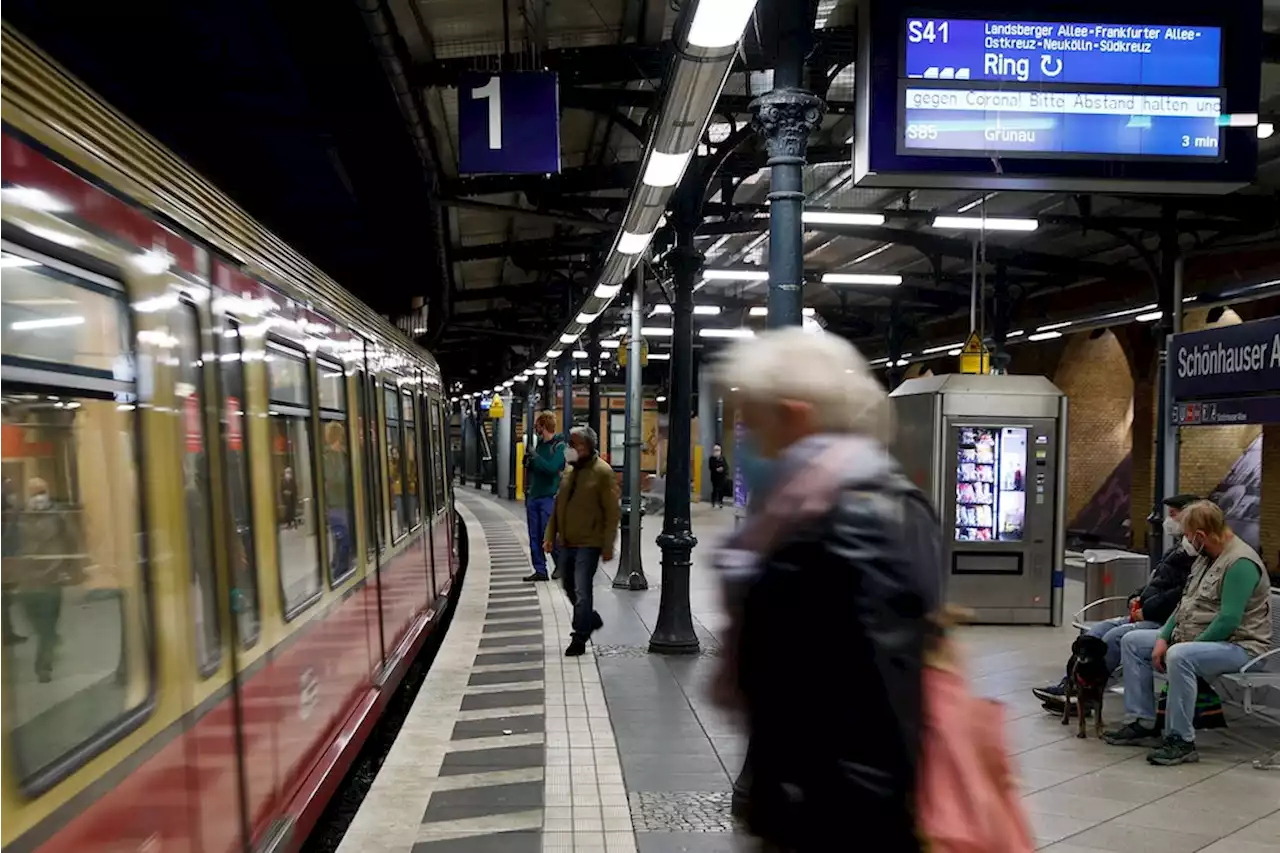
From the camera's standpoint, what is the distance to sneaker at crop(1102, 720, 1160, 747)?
19.8ft

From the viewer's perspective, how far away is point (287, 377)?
4.49 m

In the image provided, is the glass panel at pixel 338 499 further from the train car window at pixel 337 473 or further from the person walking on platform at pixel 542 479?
the person walking on platform at pixel 542 479

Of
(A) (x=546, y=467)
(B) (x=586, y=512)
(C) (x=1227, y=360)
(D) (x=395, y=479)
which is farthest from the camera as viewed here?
(A) (x=546, y=467)

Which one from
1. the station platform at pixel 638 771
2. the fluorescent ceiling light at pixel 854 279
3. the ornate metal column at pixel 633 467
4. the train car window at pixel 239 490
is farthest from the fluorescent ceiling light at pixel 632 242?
the fluorescent ceiling light at pixel 854 279

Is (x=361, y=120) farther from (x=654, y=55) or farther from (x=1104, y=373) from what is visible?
(x=1104, y=373)

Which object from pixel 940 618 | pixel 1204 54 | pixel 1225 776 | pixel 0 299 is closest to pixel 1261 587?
pixel 1225 776

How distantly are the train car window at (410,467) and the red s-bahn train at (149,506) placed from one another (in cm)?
329

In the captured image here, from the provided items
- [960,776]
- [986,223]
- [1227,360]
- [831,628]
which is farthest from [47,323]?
[986,223]

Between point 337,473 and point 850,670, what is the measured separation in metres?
4.22

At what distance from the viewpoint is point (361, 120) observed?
733cm

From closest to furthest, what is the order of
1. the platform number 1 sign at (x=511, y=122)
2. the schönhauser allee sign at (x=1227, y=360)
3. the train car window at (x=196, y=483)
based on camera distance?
1. the train car window at (x=196, y=483)
2. the platform number 1 sign at (x=511, y=122)
3. the schönhauser allee sign at (x=1227, y=360)

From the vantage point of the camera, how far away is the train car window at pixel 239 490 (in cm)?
355

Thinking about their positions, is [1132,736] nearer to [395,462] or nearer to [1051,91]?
[1051,91]

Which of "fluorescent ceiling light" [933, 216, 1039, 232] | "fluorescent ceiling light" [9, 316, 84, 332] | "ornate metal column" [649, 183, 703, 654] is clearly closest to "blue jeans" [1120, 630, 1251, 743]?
"ornate metal column" [649, 183, 703, 654]
